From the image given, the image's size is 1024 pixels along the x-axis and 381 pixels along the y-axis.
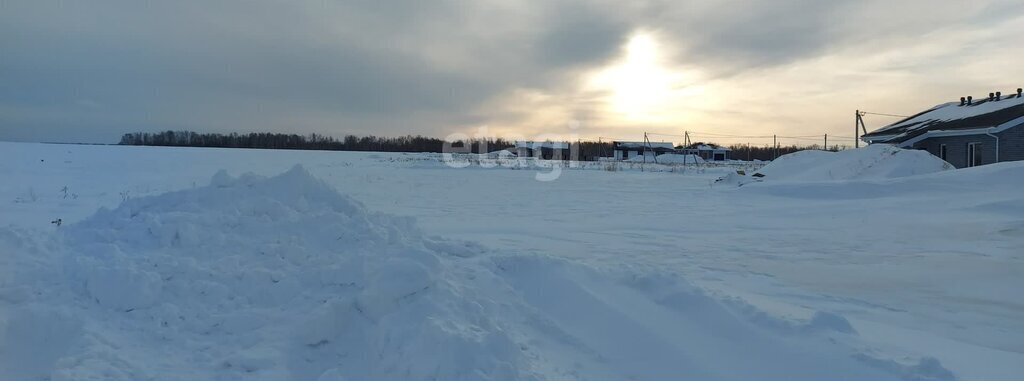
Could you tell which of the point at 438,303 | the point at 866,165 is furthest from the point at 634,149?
the point at 438,303

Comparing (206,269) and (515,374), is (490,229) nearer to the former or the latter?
(206,269)

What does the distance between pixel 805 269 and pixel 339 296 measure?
5.07 metres

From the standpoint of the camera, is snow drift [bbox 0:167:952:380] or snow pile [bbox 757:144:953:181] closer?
snow drift [bbox 0:167:952:380]

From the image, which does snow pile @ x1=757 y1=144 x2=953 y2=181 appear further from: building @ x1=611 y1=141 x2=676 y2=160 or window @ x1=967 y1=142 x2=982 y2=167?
building @ x1=611 y1=141 x2=676 y2=160

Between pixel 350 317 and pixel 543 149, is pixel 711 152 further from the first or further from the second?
pixel 350 317

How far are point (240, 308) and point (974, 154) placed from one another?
29.0 m

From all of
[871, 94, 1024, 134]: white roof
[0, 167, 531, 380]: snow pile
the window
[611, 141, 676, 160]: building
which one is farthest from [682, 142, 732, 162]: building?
[0, 167, 531, 380]: snow pile

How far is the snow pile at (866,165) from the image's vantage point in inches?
745

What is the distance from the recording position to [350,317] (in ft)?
12.3

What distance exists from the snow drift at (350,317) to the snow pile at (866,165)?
17504mm

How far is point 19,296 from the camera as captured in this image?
3.51 metres

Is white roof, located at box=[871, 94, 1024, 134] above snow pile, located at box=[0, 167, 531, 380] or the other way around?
above

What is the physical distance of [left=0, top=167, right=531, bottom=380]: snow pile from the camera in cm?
314

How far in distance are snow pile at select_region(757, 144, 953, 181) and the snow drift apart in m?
17.5
